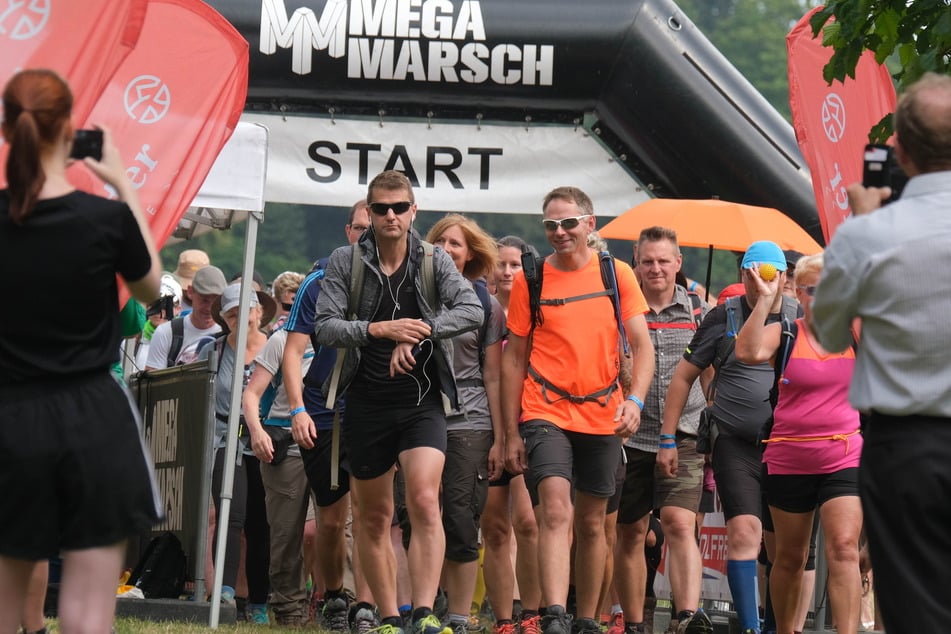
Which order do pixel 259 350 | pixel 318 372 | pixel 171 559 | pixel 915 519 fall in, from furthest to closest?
pixel 259 350
pixel 171 559
pixel 318 372
pixel 915 519

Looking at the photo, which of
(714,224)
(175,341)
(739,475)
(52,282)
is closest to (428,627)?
(739,475)

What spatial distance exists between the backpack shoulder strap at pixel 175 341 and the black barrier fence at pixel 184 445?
3.61 ft

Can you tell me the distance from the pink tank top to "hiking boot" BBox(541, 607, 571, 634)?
1271mm

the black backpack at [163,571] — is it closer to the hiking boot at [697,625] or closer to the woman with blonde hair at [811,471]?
the hiking boot at [697,625]

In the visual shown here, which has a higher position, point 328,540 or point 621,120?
point 621,120

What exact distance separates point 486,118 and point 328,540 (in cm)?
435

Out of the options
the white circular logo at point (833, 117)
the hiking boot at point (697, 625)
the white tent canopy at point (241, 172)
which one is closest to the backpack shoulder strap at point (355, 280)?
the white tent canopy at point (241, 172)

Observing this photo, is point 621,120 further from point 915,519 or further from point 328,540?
point 915,519

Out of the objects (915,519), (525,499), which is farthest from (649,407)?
(915,519)

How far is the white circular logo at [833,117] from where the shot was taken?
9.38 meters

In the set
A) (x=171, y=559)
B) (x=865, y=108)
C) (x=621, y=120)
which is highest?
(x=621, y=120)

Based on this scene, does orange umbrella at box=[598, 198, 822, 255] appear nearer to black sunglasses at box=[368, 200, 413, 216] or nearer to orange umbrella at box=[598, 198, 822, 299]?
orange umbrella at box=[598, 198, 822, 299]

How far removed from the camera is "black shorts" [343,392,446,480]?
8023mm

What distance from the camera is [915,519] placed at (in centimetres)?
433
